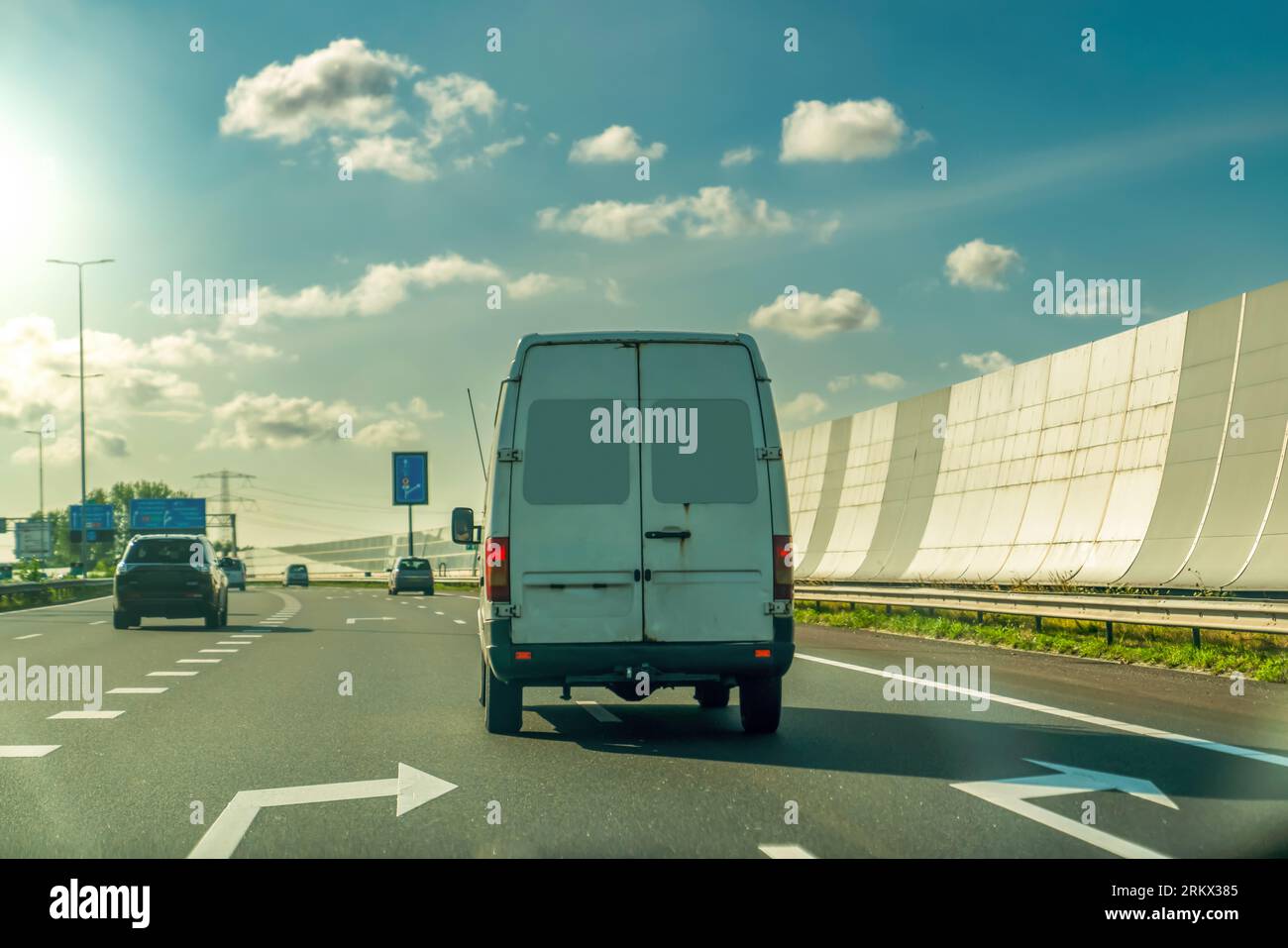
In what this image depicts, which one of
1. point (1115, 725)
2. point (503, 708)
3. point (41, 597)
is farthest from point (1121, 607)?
point (41, 597)

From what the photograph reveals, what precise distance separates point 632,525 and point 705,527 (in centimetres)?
47

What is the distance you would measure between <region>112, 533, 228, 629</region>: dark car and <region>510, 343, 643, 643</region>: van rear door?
56.7 feet

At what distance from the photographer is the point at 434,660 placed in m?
17.3

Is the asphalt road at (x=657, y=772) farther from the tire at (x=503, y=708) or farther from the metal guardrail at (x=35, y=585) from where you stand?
the metal guardrail at (x=35, y=585)

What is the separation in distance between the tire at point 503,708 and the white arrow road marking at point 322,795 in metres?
1.68

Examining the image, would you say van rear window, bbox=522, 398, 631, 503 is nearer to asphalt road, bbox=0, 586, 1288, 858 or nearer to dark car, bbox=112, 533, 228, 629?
asphalt road, bbox=0, 586, 1288, 858

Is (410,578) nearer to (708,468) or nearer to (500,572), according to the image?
(500,572)

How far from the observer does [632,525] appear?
8977 mm

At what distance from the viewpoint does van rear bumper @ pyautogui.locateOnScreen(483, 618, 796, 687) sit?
29.1ft

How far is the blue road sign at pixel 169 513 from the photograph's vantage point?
4085 inches
